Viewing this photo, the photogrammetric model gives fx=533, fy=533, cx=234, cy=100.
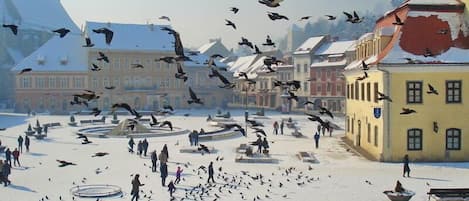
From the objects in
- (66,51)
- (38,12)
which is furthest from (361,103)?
(38,12)

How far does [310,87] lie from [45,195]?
65.2 metres

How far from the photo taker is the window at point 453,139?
3412 centimetres

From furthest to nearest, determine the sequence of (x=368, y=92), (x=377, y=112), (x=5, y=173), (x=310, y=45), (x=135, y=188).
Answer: (x=310, y=45) < (x=368, y=92) < (x=377, y=112) < (x=5, y=173) < (x=135, y=188)

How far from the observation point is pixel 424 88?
112 ft

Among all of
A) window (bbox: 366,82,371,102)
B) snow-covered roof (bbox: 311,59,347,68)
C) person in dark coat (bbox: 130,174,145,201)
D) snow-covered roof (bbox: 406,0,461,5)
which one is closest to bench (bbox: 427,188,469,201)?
person in dark coat (bbox: 130,174,145,201)

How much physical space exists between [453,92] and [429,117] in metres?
2.30

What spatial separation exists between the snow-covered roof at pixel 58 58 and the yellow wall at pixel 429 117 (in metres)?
64.3

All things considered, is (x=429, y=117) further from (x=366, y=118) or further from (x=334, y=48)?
(x=334, y=48)

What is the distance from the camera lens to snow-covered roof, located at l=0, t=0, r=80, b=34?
111312 mm

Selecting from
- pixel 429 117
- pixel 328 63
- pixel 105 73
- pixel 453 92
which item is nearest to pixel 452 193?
pixel 429 117

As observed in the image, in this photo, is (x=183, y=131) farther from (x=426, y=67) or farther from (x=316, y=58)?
(x=316, y=58)

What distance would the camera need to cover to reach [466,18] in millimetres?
34781

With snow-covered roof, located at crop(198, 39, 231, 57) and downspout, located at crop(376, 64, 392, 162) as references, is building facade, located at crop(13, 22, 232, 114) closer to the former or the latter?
snow-covered roof, located at crop(198, 39, 231, 57)

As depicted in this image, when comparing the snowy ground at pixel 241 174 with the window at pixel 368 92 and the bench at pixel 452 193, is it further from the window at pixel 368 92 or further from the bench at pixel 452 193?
the window at pixel 368 92
